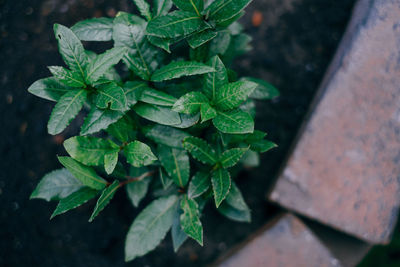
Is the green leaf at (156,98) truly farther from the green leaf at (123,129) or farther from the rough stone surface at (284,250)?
the rough stone surface at (284,250)

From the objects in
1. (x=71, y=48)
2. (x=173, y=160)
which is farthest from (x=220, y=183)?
(x=71, y=48)

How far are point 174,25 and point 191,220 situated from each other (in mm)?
728

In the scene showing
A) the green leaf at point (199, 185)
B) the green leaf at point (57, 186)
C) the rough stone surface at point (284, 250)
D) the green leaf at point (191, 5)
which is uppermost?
the green leaf at point (191, 5)

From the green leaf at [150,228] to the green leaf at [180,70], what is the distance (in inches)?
22.0

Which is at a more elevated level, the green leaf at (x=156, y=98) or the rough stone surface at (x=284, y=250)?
the green leaf at (x=156, y=98)

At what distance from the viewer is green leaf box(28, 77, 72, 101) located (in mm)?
1184

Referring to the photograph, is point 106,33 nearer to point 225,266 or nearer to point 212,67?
point 212,67

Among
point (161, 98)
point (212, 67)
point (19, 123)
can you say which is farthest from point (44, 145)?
point (212, 67)

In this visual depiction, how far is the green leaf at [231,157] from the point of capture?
1195 mm

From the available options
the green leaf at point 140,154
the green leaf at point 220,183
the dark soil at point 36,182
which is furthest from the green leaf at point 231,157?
the dark soil at point 36,182

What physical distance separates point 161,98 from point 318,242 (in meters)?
1.38

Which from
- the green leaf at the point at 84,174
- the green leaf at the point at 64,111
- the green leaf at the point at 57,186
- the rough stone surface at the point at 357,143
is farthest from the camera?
the rough stone surface at the point at 357,143

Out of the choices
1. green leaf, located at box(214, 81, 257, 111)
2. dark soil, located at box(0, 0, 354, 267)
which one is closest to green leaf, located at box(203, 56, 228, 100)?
green leaf, located at box(214, 81, 257, 111)

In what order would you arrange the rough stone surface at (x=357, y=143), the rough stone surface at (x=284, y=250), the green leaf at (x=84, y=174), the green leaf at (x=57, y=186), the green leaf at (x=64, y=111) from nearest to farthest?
1. the green leaf at (x=64, y=111)
2. the green leaf at (x=84, y=174)
3. the green leaf at (x=57, y=186)
4. the rough stone surface at (x=357, y=143)
5. the rough stone surface at (x=284, y=250)
